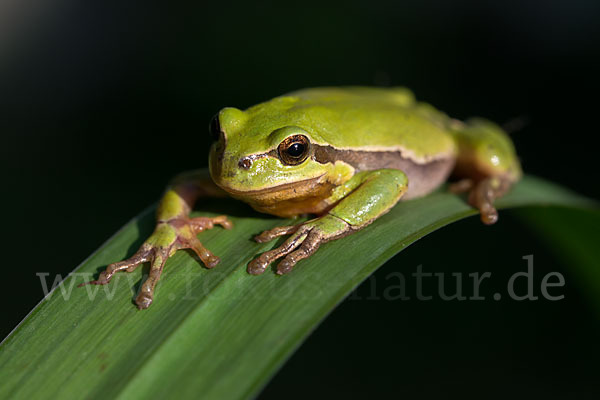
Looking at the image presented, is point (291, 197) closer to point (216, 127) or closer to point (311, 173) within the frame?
point (311, 173)

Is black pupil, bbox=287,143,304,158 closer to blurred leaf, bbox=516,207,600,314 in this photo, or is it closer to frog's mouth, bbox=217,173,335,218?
frog's mouth, bbox=217,173,335,218

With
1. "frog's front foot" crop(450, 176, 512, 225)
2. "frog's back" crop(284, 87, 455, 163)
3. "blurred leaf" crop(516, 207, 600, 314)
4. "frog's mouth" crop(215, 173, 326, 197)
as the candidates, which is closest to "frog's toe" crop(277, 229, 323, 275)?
"frog's mouth" crop(215, 173, 326, 197)

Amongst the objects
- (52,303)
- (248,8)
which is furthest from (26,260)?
(248,8)

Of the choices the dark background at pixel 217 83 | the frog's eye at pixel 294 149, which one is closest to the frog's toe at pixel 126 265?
the frog's eye at pixel 294 149

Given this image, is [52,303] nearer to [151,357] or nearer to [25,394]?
[25,394]

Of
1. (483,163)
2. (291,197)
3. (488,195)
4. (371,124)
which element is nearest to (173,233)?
(291,197)
